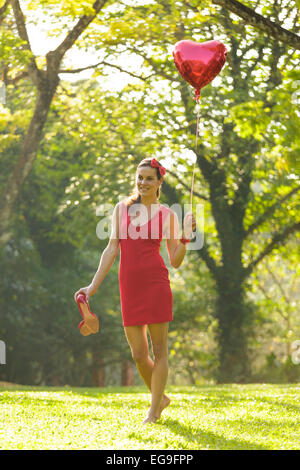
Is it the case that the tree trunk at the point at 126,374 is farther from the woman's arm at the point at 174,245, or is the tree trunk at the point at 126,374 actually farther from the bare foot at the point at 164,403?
the woman's arm at the point at 174,245

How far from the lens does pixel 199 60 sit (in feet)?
22.9

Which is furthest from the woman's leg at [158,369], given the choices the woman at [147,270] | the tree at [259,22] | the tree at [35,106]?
the tree at [35,106]

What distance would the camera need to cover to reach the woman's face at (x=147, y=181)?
18.4 ft

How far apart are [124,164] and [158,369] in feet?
44.4

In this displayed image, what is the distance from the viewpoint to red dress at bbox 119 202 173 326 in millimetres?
5410

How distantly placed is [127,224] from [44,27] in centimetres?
1225

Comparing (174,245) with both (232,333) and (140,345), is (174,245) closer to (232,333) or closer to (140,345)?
(140,345)

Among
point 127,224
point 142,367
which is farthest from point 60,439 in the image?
point 127,224

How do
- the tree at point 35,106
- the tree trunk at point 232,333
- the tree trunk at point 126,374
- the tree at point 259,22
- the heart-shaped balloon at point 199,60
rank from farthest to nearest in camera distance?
the tree trunk at point 126,374, the tree trunk at point 232,333, the tree at point 35,106, the tree at point 259,22, the heart-shaped balloon at point 199,60

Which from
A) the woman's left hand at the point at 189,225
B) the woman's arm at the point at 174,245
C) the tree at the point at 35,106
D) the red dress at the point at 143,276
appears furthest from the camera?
the tree at the point at 35,106

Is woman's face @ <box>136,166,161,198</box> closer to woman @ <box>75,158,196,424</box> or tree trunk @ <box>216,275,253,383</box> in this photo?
woman @ <box>75,158,196,424</box>

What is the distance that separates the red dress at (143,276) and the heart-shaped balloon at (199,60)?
2.04 meters

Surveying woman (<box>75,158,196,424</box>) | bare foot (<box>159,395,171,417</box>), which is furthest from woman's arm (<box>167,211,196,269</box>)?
→ bare foot (<box>159,395,171,417</box>)

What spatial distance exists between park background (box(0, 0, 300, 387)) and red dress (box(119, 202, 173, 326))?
19.2ft
